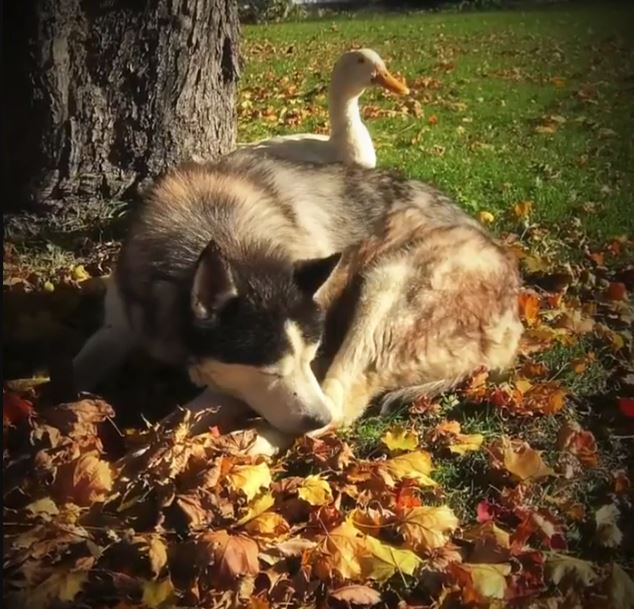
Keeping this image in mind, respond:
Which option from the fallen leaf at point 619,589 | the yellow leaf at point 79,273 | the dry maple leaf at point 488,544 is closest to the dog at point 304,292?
the yellow leaf at point 79,273

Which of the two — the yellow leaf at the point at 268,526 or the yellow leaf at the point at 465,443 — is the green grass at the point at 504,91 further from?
the yellow leaf at the point at 268,526

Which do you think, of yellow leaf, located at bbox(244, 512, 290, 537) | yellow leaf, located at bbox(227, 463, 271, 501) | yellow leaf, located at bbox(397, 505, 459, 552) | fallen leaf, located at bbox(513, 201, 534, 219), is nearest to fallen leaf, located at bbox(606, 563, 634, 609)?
yellow leaf, located at bbox(397, 505, 459, 552)

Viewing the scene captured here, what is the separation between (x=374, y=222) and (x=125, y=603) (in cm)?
167

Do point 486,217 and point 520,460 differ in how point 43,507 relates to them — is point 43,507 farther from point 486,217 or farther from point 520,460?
point 486,217

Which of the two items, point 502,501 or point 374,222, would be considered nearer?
point 502,501

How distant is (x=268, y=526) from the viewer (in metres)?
2.61

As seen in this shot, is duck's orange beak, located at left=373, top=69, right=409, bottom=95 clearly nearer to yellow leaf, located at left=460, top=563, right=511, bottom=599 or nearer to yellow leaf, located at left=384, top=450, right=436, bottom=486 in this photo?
yellow leaf, located at left=384, top=450, right=436, bottom=486

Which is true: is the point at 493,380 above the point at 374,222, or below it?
below

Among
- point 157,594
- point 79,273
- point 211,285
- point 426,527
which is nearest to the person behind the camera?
point 157,594

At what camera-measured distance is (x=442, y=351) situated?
11.1 ft

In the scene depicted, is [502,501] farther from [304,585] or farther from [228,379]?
[228,379]

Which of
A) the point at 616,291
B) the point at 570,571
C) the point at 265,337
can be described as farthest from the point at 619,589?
the point at 265,337

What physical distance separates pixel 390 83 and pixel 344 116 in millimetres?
183

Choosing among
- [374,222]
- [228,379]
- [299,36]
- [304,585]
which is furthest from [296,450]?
[299,36]
